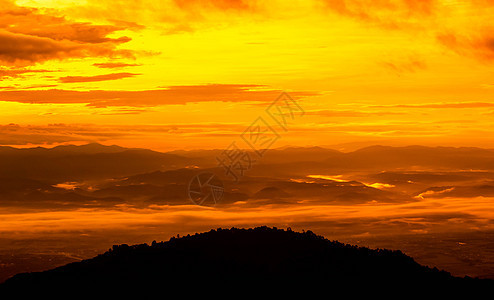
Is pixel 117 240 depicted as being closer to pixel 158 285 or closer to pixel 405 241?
pixel 405 241

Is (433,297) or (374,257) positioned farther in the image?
(374,257)

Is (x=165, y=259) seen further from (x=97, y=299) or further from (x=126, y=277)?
(x=97, y=299)

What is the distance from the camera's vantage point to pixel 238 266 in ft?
96.3

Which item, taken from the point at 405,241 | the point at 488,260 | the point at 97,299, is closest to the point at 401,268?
the point at 97,299

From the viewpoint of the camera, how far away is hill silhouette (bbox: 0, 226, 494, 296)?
2862 cm

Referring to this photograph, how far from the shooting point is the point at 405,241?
108 m

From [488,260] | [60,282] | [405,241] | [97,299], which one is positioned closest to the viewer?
[97,299]

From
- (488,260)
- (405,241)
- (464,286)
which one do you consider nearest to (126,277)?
(464,286)

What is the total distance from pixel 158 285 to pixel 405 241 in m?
84.6

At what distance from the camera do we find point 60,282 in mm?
29844

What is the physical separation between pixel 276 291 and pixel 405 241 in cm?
8384

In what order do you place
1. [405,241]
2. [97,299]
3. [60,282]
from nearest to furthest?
1. [97,299]
2. [60,282]
3. [405,241]

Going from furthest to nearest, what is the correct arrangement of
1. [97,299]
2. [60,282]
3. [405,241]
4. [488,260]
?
[405,241], [488,260], [60,282], [97,299]

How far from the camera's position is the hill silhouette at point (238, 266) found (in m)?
28.6
